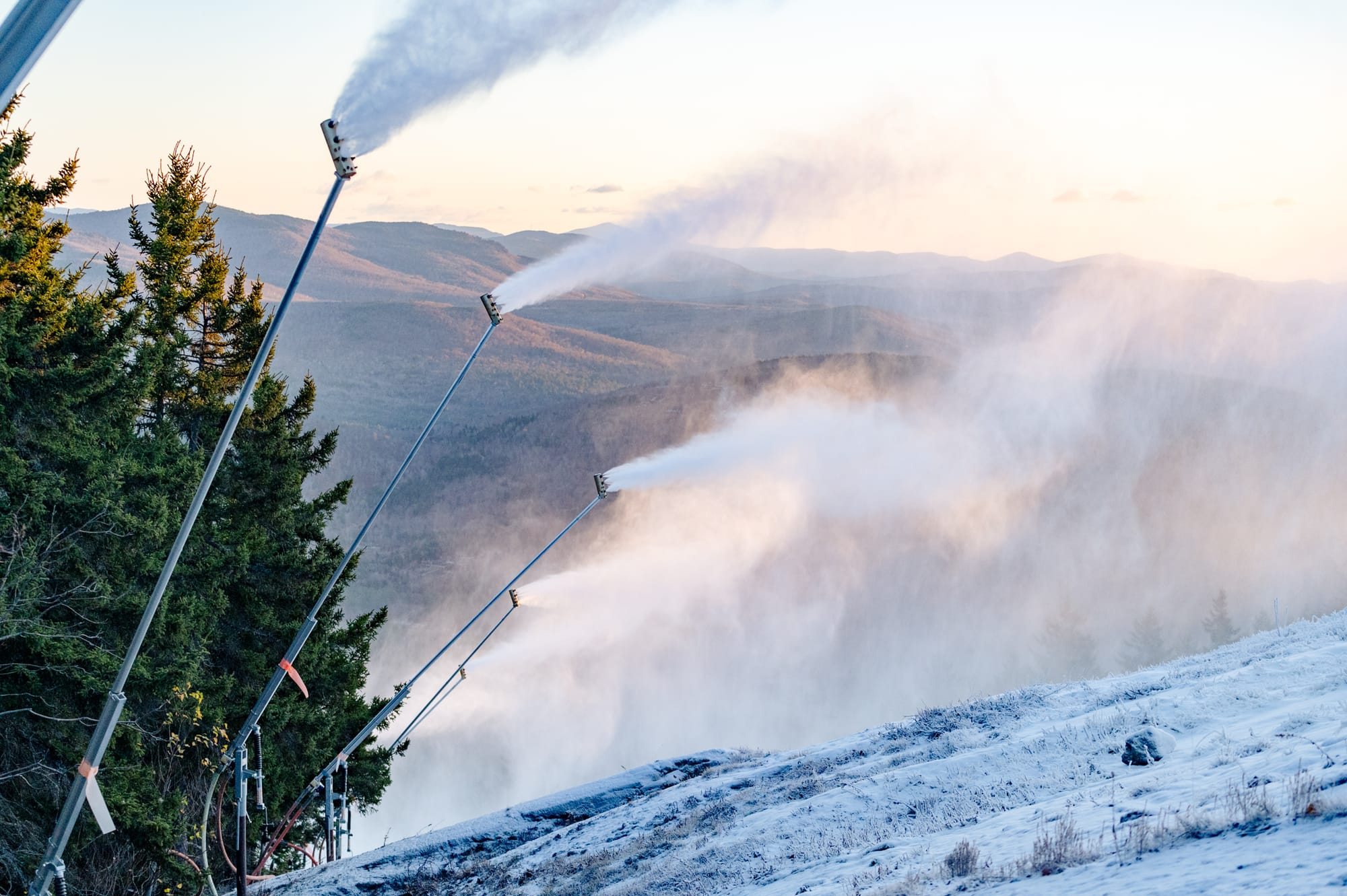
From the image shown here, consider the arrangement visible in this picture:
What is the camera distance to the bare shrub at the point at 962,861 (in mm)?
9703

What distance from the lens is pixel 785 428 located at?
152375mm

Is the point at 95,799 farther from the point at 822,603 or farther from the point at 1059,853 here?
the point at 822,603

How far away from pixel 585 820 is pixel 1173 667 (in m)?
11.8

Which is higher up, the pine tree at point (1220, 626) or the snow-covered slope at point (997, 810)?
the pine tree at point (1220, 626)

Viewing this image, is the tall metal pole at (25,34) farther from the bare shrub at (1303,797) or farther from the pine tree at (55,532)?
the pine tree at (55,532)

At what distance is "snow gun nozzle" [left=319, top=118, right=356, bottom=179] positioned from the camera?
9.32m

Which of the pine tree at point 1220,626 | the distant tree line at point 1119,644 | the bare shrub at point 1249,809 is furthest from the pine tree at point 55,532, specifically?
the pine tree at point 1220,626

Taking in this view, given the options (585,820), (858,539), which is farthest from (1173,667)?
(858,539)

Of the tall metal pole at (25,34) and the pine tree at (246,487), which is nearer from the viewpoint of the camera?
the tall metal pole at (25,34)

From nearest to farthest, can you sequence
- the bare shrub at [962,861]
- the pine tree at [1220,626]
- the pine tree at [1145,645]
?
the bare shrub at [962,861]
the pine tree at [1220,626]
the pine tree at [1145,645]

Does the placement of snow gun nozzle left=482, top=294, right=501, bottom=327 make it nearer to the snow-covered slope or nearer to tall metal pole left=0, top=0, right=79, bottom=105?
the snow-covered slope

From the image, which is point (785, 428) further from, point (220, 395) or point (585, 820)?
point (585, 820)

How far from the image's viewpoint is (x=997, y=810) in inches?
512

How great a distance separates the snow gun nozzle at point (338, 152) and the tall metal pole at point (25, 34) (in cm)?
365
